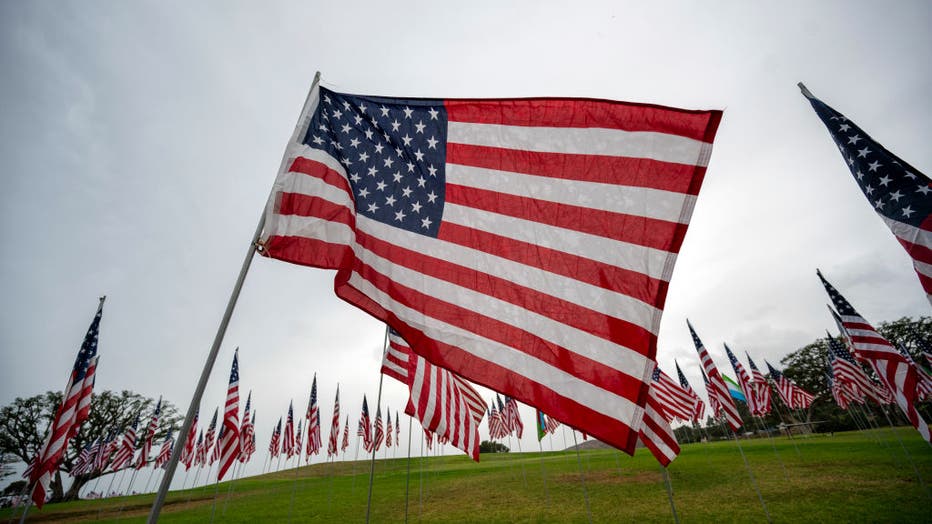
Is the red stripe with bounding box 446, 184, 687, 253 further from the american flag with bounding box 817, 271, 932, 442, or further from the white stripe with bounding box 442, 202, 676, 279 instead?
the american flag with bounding box 817, 271, 932, 442

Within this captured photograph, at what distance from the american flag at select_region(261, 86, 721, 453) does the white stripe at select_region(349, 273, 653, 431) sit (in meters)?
0.01

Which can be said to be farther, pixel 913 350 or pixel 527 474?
pixel 913 350

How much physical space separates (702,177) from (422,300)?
9.08 feet

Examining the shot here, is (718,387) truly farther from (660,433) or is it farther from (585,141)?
(585,141)

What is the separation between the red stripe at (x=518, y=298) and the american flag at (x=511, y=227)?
0.01m

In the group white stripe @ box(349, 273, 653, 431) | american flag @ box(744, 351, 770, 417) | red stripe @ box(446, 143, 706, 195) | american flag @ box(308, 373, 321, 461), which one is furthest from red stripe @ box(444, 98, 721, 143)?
american flag @ box(744, 351, 770, 417)

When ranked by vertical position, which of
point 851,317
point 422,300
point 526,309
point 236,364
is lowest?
point 526,309

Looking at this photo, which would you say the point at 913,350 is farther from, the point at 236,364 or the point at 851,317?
the point at 236,364

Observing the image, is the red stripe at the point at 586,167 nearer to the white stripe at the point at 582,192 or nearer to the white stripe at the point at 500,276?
the white stripe at the point at 582,192

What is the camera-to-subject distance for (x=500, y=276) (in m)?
4.04

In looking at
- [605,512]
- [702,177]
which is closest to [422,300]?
[702,177]

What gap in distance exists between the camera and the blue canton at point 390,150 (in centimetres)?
449

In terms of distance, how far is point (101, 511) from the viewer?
30.6 meters

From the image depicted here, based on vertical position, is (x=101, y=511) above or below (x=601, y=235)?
below
